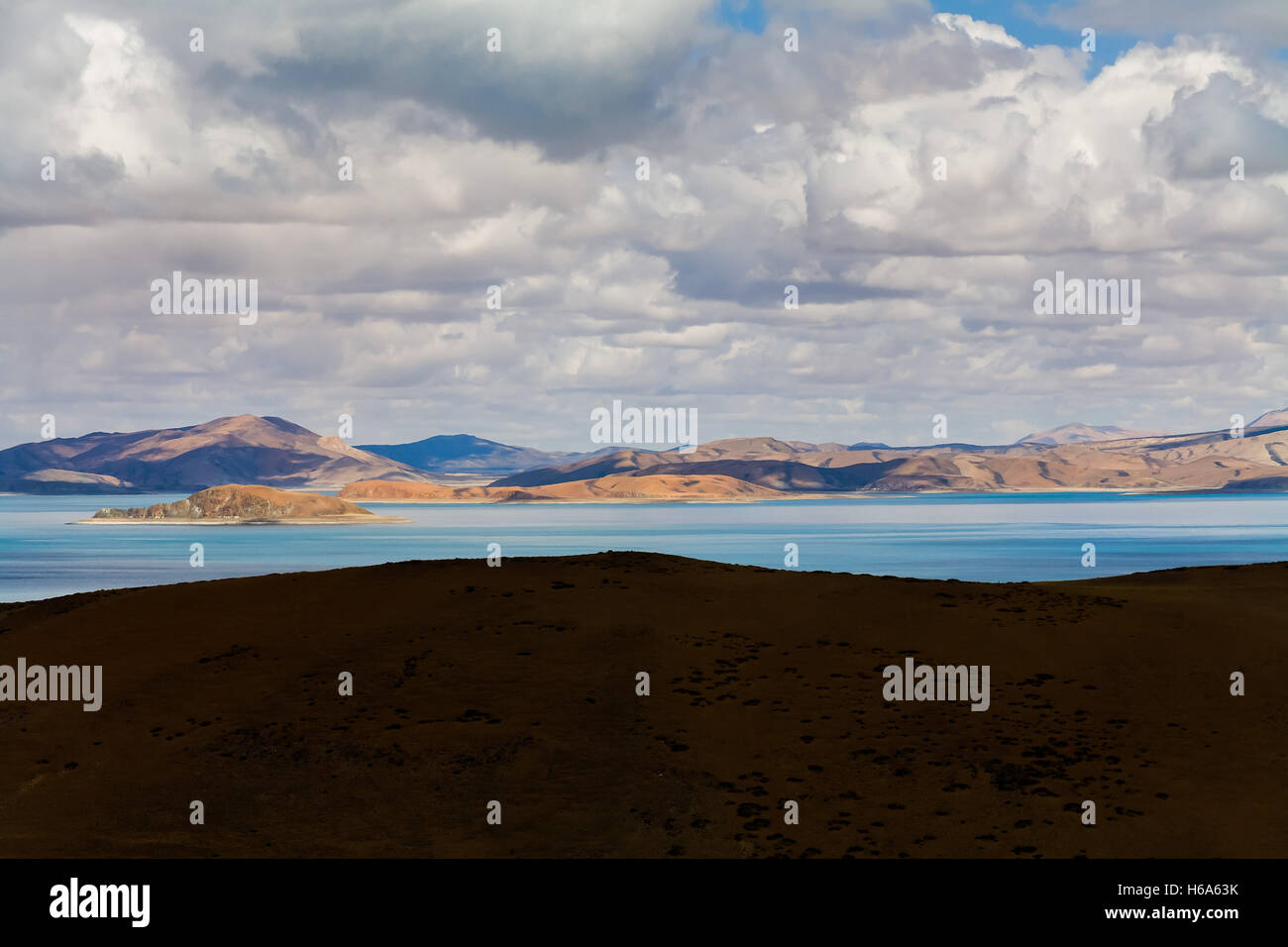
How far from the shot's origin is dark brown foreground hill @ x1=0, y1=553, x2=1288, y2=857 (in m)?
27.4

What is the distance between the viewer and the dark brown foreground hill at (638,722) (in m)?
27.4

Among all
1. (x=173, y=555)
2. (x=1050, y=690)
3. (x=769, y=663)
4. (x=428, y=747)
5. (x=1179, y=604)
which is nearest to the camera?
(x=428, y=747)

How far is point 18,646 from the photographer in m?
42.8

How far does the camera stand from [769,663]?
39.4 meters

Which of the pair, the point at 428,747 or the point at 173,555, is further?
the point at 173,555

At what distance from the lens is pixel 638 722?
34250mm

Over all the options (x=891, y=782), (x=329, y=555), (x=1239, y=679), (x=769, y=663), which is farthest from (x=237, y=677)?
(x=329, y=555)

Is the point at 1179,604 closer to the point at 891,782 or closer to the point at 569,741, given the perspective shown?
the point at 891,782
